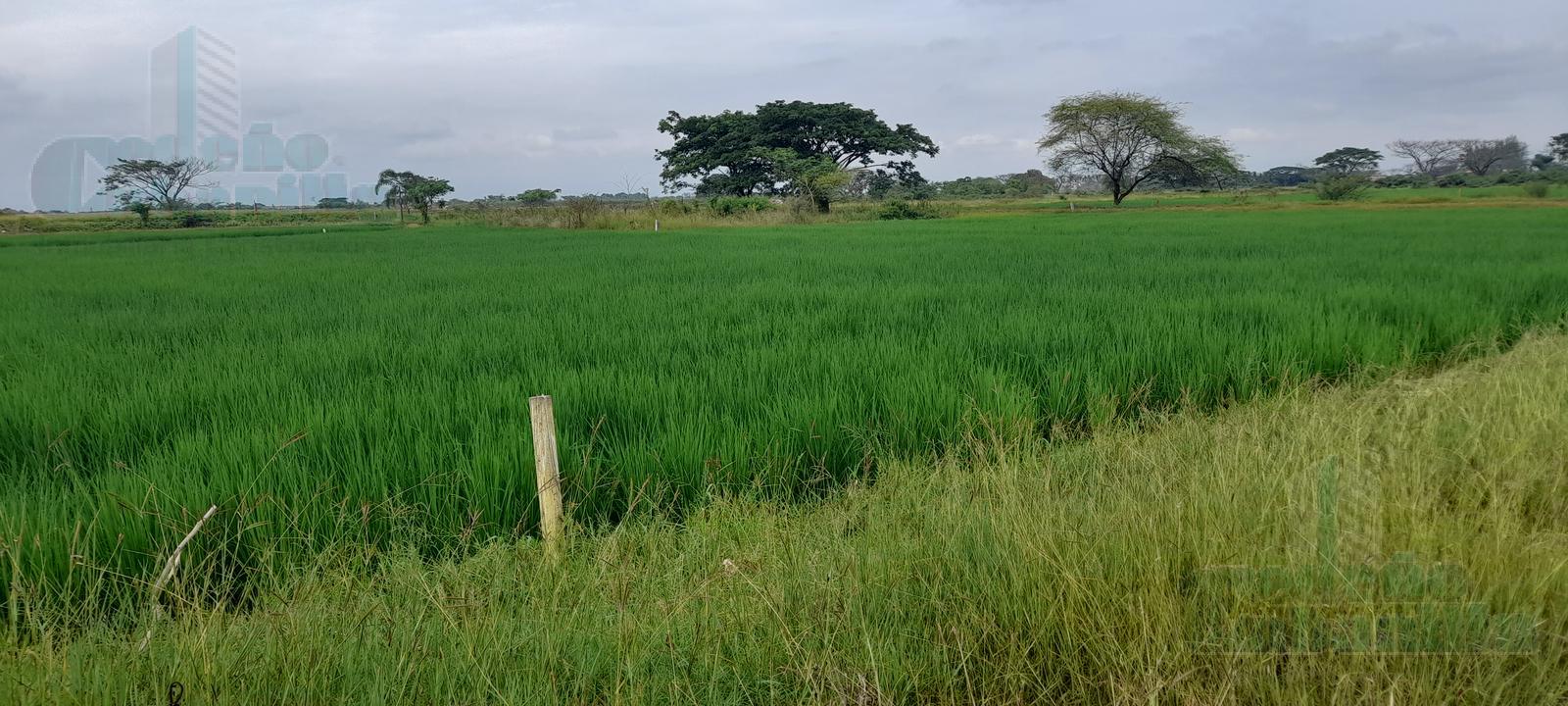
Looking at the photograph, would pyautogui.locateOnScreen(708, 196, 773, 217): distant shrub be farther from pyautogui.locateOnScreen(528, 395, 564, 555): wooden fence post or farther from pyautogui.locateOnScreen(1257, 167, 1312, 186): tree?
pyautogui.locateOnScreen(1257, 167, 1312, 186): tree

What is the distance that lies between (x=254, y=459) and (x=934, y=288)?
561cm

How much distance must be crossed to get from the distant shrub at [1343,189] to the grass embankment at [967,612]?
42072 mm

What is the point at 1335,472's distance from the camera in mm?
2012

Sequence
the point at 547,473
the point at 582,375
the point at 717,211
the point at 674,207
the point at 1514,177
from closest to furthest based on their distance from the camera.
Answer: the point at 547,473 < the point at 582,375 < the point at 717,211 < the point at 674,207 < the point at 1514,177

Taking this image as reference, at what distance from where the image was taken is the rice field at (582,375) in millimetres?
2305

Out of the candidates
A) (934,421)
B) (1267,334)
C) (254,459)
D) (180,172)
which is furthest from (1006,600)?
(180,172)

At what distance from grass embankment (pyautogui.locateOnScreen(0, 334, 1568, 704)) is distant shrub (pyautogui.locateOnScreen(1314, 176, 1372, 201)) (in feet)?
138

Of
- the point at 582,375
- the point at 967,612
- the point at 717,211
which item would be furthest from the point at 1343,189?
the point at 967,612

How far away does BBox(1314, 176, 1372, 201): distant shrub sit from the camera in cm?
3592

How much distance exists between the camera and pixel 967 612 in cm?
157

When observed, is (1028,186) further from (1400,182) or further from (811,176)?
(811,176)

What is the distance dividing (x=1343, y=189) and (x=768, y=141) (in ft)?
91.7

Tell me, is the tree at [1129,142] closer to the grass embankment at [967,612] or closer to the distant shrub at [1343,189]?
the distant shrub at [1343,189]

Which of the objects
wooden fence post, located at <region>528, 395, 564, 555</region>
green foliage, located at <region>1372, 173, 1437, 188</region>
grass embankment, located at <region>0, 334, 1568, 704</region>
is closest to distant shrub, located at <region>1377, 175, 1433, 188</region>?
green foliage, located at <region>1372, 173, 1437, 188</region>
